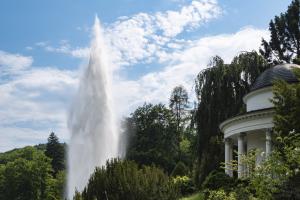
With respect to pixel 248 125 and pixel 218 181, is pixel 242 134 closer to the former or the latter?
pixel 248 125

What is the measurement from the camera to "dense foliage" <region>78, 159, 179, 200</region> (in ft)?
76.5

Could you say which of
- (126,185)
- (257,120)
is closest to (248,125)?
(257,120)

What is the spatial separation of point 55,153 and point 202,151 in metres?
59.5

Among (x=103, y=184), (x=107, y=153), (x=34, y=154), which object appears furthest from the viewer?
(x=34, y=154)

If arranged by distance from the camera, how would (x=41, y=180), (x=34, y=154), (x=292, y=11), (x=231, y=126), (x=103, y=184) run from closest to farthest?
(x=103, y=184)
(x=231, y=126)
(x=292, y=11)
(x=41, y=180)
(x=34, y=154)

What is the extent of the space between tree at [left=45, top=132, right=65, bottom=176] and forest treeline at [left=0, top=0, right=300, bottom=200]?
0.24 meters

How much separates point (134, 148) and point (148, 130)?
4372 mm

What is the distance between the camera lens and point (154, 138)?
77.2 m

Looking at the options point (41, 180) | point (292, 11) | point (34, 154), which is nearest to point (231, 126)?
point (292, 11)

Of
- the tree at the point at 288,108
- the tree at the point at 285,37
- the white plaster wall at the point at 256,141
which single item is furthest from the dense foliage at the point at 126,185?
the tree at the point at 285,37

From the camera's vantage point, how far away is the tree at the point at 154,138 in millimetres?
72938

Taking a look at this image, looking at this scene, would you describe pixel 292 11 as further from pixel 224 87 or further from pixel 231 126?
pixel 231 126

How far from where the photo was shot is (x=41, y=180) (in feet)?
273

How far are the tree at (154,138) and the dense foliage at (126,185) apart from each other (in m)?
46.6
